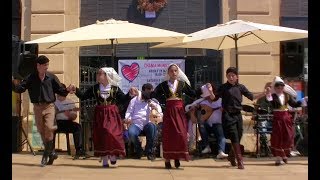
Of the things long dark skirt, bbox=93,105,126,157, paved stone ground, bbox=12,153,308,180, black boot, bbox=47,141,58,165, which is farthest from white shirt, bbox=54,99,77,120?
long dark skirt, bbox=93,105,126,157

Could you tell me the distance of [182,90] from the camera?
10.7 meters

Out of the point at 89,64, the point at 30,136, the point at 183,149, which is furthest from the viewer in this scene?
the point at 89,64

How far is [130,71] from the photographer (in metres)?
15.2

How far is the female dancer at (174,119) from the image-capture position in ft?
34.4

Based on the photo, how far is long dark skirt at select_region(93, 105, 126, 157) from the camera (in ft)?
35.0

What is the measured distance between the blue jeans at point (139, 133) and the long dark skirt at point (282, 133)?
93.3 inches

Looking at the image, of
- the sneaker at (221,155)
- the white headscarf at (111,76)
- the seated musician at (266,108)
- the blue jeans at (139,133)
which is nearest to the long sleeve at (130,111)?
the blue jeans at (139,133)

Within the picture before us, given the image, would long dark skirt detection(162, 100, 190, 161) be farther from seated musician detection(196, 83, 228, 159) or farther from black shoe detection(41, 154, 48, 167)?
black shoe detection(41, 154, 48, 167)

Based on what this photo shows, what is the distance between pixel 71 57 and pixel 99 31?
3983 mm

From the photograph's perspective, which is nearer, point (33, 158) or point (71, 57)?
point (33, 158)

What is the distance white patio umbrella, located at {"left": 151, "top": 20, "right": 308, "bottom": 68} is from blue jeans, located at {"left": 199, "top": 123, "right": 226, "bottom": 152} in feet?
5.48

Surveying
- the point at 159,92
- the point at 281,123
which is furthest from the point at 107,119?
the point at 281,123

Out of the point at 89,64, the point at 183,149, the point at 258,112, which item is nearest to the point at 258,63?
the point at 258,112

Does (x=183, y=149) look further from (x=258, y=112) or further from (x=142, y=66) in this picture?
(x=142, y=66)
